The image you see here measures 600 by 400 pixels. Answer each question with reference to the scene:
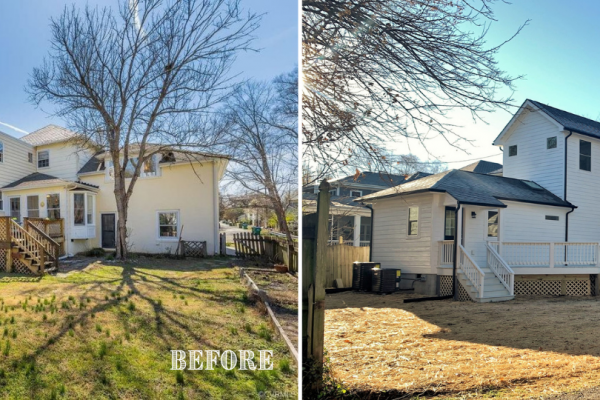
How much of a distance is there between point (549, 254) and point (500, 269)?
1.19 metres

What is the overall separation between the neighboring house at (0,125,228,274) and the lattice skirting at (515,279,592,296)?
287 inches

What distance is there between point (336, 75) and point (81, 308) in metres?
2.04

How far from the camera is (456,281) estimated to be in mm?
6785

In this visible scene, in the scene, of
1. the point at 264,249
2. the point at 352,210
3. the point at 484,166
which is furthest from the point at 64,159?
the point at 484,166

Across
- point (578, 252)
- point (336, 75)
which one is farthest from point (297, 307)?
point (578, 252)

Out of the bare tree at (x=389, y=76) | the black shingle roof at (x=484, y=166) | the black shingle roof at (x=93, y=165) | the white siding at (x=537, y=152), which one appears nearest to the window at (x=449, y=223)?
the white siding at (x=537, y=152)

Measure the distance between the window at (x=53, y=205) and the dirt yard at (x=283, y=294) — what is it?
0.89m

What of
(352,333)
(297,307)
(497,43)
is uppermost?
(497,43)

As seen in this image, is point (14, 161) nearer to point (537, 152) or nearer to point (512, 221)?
point (512, 221)

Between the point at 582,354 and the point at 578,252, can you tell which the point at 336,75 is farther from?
the point at 578,252

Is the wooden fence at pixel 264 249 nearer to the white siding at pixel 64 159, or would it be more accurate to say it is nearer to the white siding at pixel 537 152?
the white siding at pixel 64 159

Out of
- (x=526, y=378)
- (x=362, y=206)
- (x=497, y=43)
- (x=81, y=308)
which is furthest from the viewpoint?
(x=362, y=206)

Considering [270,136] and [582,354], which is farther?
[582,354]

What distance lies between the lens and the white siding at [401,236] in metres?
7.16
